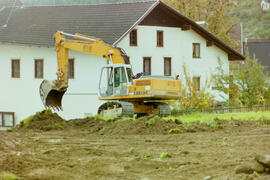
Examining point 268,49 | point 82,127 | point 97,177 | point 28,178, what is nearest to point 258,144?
point 97,177

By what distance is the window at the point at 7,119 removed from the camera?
33.6 metres

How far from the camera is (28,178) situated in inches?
320

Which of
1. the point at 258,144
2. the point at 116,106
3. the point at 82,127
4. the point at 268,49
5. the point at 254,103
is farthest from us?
the point at 268,49

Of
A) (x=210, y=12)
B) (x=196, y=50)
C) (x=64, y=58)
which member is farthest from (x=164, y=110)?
(x=210, y=12)

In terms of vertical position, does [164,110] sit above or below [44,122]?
above

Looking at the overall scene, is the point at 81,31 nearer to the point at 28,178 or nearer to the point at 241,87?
the point at 241,87

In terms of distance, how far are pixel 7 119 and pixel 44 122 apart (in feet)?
51.5

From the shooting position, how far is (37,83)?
33438 mm

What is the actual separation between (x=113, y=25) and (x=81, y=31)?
1.98 m

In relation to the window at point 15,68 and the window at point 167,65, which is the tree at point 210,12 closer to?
the window at point 167,65

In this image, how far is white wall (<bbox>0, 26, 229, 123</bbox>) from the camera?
31734 mm

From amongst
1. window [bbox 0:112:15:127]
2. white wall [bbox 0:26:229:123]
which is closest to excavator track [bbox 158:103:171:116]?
white wall [bbox 0:26:229:123]

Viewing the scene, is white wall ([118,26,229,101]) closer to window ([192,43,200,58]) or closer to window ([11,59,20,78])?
window ([192,43,200,58])

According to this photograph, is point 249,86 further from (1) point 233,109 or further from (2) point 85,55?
(2) point 85,55
